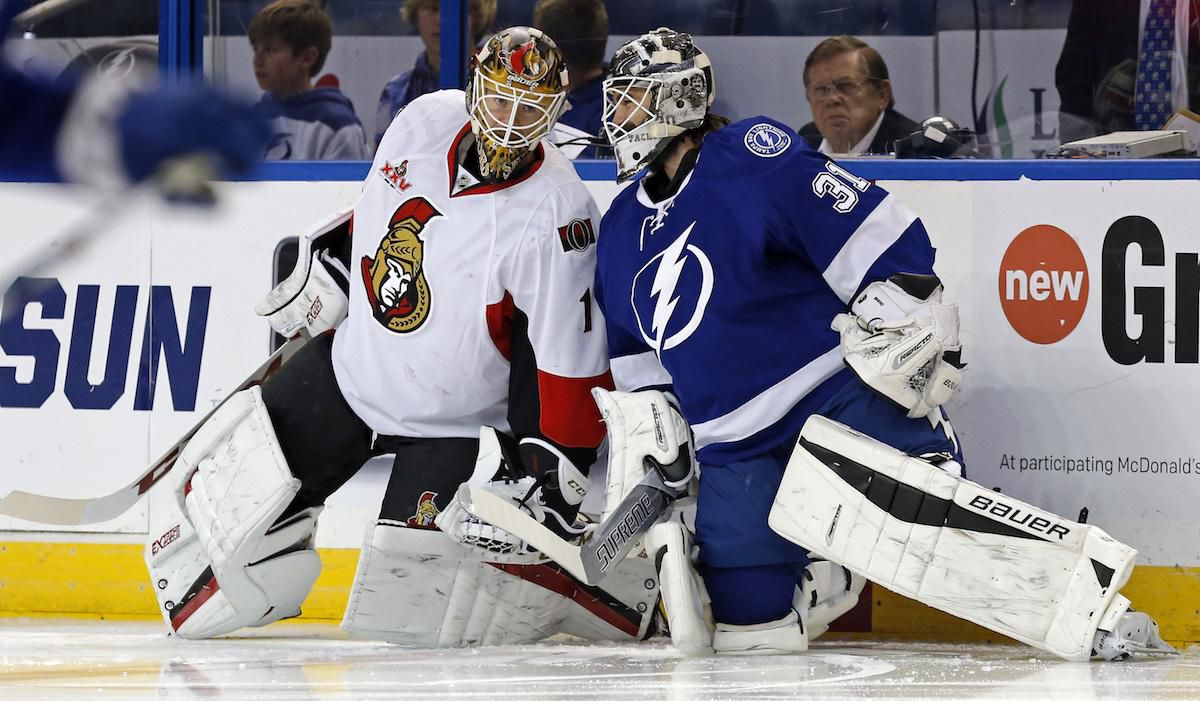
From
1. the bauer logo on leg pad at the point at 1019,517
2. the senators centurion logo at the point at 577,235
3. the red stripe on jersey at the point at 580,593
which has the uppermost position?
the senators centurion logo at the point at 577,235

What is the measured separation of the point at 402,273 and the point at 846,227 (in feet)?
3.09

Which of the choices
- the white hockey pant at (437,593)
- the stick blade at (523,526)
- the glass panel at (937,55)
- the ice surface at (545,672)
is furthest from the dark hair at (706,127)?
the ice surface at (545,672)

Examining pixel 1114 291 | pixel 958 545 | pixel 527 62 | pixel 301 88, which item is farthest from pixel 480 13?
pixel 958 545

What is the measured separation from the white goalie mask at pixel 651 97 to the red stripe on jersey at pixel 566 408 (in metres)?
0.43

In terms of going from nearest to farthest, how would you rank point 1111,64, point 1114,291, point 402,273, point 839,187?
point 839,187
point 402,273
point 1114,291
point 1111,64

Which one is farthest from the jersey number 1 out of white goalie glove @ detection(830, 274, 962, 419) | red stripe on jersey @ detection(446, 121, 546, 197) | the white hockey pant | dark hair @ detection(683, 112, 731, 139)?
the white hockey pant

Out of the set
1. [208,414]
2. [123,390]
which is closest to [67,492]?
[123,390]

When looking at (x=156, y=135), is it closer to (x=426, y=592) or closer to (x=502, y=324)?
(x=502, y=324)

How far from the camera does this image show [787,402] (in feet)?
10.2

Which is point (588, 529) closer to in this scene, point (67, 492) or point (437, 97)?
point (437, 97)

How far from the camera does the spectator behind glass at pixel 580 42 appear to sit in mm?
3971

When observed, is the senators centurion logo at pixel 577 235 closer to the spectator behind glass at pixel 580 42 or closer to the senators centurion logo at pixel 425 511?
the senators centurion logo at pixel 425 511

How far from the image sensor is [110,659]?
119 inches

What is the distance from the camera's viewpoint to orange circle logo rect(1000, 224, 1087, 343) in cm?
347
